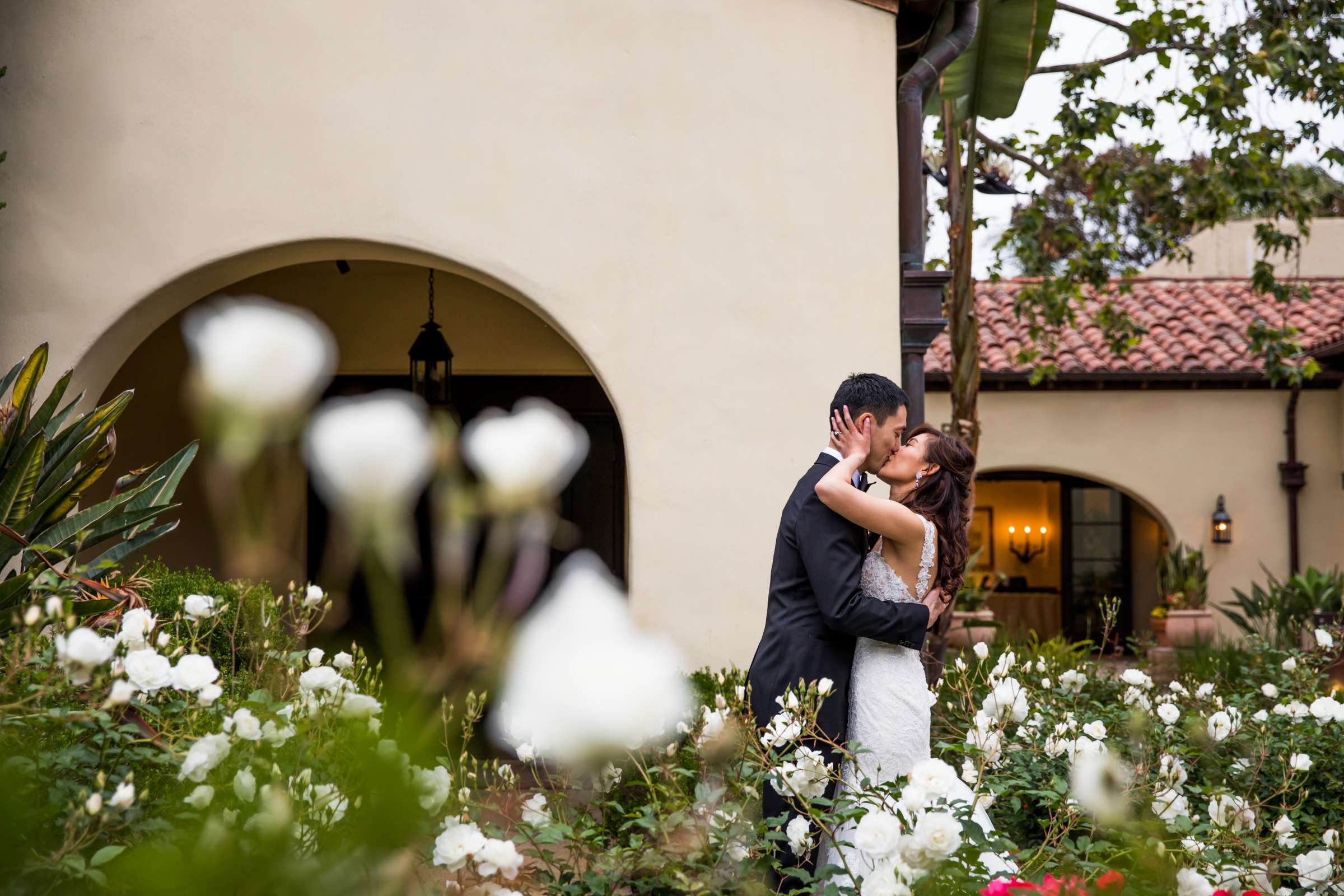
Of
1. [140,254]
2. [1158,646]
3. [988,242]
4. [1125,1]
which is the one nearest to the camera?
[140,254]

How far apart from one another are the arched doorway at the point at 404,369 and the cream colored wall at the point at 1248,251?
12.2 metres

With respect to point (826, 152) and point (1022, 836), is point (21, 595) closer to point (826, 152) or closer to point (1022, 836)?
point (1022, 836)

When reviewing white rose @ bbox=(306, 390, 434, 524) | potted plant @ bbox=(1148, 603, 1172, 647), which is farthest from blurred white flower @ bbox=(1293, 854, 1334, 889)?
potted plant @ bbox=(1148, 603, 1172, 647)

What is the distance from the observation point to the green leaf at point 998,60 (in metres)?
6.43

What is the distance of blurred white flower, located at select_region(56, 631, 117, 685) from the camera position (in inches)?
36.9

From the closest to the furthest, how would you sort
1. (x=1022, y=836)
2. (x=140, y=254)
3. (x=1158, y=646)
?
(x=1022, y=836) → (x=140, y=254) → (x=1158, y=646)

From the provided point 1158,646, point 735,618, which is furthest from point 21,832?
point 1158,646

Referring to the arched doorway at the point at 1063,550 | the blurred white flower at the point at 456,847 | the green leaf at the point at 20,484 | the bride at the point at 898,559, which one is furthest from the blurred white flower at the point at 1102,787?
the arched doorway at the point at 1063,550

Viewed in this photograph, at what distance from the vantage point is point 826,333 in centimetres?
498

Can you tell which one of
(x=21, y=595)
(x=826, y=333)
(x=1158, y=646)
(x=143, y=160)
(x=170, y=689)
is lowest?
(x=1158, y=646)

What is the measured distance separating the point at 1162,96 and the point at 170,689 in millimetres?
8313

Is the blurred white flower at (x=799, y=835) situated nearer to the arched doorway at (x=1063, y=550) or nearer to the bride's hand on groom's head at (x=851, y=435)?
the bride's hand on groom's head at (x=851, y=435)

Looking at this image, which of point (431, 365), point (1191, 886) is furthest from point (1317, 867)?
point (431, 365)

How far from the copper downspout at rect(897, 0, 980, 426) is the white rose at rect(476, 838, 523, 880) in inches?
159
